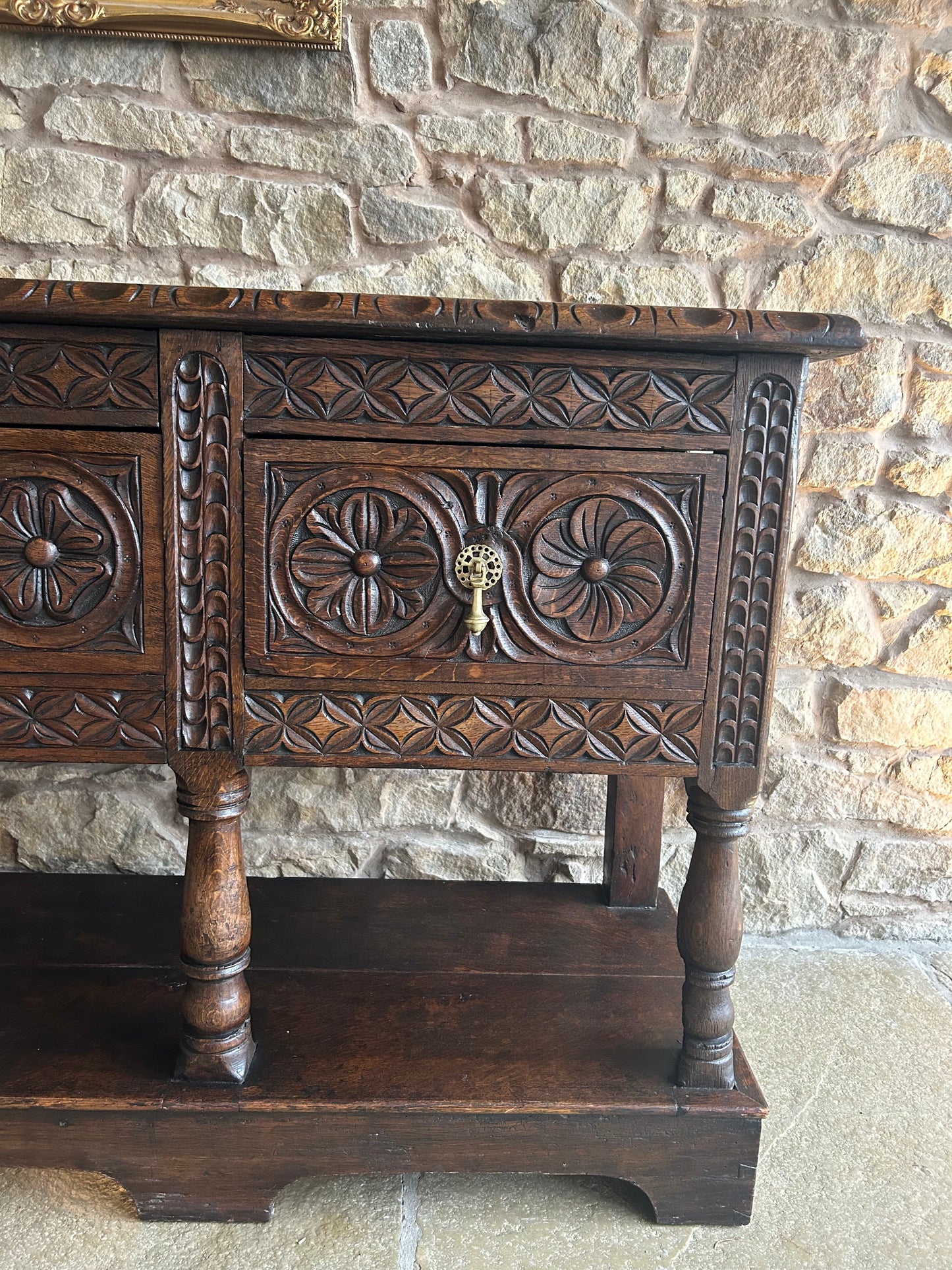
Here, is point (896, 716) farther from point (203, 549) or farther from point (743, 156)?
point (203, 549)

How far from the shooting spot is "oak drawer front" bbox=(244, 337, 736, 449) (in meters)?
1.02

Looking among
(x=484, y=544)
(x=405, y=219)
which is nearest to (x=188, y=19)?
(x=405, y=219)

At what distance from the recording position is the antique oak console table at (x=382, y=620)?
1013 millimetres

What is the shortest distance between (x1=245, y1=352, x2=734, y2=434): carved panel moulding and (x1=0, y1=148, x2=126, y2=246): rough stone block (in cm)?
91

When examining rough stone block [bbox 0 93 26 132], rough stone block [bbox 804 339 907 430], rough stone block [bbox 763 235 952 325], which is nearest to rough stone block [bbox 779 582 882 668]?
rough stone block [bbox 804 339 907 430]

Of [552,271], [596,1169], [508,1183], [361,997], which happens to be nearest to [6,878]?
[361,997]

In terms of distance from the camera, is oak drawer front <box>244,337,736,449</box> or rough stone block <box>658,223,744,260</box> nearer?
oak drawer front <box>244,337,736,449</box>

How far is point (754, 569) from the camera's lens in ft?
3.50

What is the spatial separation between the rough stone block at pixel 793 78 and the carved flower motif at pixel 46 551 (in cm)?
137

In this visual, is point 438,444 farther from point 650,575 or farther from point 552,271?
point 552,271

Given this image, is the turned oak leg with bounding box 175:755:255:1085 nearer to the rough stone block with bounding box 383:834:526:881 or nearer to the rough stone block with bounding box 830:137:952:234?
the rough stone block with bounding box 383:834:526:881

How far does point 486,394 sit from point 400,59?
979mm

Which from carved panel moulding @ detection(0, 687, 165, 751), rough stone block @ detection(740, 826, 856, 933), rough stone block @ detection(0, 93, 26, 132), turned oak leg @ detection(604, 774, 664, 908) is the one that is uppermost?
rough stone block @ detection(0, 93, 26, 132)

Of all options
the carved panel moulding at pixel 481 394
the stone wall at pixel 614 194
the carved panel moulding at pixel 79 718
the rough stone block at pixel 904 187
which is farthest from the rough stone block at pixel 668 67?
the carved panel moulding at pixel 79 718
